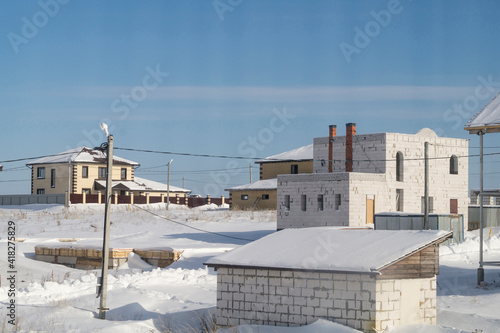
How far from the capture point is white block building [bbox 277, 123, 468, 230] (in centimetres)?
3825

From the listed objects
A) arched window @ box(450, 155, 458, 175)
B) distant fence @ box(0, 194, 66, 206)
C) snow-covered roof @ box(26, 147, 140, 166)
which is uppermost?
snow-covered roof @ box(26, 147, 140, 166)

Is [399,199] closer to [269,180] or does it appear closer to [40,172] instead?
[269,180]

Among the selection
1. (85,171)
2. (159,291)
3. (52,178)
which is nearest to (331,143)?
(159,291)

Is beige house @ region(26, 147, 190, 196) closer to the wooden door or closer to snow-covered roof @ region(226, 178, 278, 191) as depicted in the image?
snow-covered roof @ region(226, 178, 278, 191)

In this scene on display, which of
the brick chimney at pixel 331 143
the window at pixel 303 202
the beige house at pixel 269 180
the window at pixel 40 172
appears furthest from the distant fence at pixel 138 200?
the window at pixel 303 202

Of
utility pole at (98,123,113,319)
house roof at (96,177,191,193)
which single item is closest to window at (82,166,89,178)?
house roof at (96,177,191,193)

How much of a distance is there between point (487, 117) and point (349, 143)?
2202 cm

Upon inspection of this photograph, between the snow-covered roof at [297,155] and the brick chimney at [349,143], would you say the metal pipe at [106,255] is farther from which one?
the snow-covered roof at [297,155]

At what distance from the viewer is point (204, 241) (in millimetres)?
36188

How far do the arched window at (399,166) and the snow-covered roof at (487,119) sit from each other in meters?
20.1

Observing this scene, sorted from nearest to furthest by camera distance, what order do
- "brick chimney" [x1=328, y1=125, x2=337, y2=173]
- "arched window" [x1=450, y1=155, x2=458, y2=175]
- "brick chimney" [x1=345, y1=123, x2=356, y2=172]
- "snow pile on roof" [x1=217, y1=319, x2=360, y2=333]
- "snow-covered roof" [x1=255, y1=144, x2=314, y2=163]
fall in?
1. "snow pile on roof" [x1=217, y1=319, x2=360, y2=333]
2. "brick chimney" [x1=345, y1=123, x2=356, y2=172]
3. "brick chimney" [x1=328, y1=125, x2=337, y2=173]
4. "arched window" [x1=450, y1=155, x2=458, y2=175]
5. "snow-covered roof" [x1=255, y1=144, x2=314, y2=163]

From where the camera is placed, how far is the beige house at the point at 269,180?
5980 cm

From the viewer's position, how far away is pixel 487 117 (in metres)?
20.3

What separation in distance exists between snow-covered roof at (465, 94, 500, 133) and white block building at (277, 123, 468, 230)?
1691 centimetres
